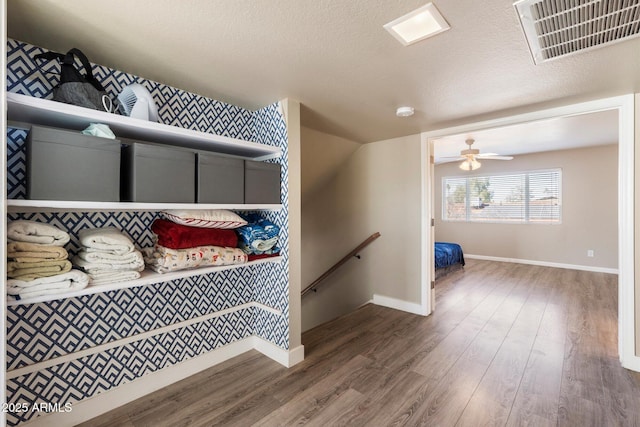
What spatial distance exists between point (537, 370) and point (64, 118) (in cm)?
338

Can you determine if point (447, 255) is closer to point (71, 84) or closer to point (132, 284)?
point (132, 284)

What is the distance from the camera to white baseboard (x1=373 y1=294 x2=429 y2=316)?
3299 millimetres

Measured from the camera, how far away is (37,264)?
50.7 inches

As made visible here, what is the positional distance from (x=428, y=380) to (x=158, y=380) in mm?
1853

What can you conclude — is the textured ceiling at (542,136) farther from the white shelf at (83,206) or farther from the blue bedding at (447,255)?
the white shelf at (83,206)

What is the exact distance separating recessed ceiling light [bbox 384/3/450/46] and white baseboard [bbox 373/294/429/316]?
2.78m

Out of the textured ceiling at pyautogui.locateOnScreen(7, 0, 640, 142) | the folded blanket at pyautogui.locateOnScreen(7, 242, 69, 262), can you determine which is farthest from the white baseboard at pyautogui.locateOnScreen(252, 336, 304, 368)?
the textured ceiling at pyautogui.locateOnScreen(7, 0, 640, 142)

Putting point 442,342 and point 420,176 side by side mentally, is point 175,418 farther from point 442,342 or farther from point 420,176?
point 420,176

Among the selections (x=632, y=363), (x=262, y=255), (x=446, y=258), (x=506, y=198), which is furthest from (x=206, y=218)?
(x=506, y=198)

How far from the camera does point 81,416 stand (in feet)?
5.37

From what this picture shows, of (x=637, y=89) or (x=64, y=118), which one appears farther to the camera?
(x=637, y=89)

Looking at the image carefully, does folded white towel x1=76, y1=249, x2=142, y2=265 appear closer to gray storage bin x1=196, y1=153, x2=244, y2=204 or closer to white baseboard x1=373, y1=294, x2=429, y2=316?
gray storage bin x1=196, y1=153, x2=244, y2=204

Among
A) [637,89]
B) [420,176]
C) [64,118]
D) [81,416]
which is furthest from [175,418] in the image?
[637,89]

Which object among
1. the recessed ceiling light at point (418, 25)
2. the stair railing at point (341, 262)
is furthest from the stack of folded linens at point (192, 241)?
the stair railing at point (341, 262)
